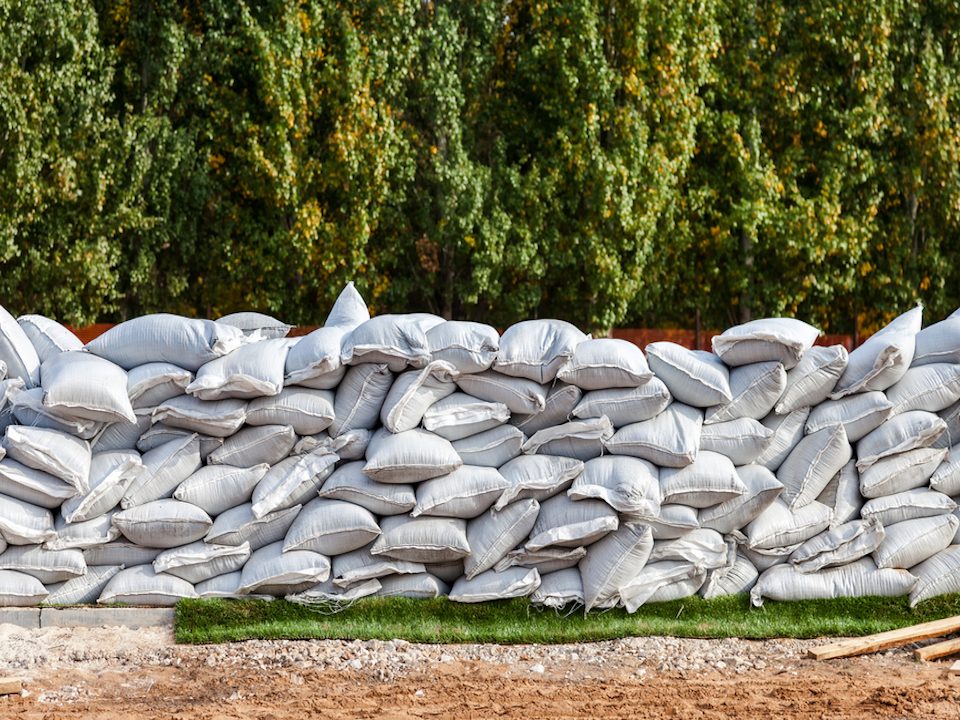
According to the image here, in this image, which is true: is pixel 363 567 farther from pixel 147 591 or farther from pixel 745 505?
pixel 745 505

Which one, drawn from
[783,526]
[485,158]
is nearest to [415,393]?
[783,526]

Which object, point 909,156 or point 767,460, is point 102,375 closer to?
point 767,460

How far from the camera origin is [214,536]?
5055 mm

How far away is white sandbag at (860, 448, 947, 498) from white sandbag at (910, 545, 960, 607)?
348mm

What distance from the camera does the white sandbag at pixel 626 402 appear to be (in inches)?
203

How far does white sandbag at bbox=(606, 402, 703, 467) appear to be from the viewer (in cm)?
509

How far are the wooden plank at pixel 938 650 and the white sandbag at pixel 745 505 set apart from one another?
0.87 meters

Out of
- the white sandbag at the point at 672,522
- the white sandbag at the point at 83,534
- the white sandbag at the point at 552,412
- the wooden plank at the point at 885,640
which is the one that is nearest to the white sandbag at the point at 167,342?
the white sandbag at the point at 83,534

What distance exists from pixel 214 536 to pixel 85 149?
10474 mm

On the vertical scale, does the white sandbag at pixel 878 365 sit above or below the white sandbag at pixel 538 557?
above

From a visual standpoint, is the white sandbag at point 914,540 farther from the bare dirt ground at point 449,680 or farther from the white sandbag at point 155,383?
the white sandbag at point 155,383

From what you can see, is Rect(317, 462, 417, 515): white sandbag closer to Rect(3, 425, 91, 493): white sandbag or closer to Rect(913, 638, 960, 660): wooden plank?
Rect(3, 425, 91, 493): white sandbag

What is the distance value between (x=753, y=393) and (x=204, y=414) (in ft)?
8.10

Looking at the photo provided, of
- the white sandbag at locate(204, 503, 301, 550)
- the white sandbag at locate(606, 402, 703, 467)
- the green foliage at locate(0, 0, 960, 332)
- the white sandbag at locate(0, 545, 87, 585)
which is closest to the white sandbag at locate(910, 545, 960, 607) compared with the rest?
the white sandbag at locate(606, 402, 703, 467)
